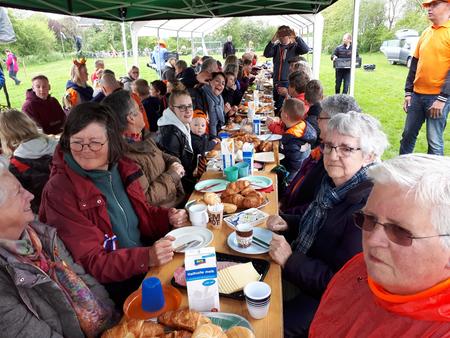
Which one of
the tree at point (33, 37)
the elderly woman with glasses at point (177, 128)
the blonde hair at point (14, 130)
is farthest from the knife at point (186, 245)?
the tree at point (33, 37)

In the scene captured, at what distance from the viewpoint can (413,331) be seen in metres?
0.87

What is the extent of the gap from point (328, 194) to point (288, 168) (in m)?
1.92

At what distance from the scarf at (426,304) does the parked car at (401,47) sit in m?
19.5

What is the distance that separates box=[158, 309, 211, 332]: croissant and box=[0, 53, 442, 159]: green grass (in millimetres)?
5336

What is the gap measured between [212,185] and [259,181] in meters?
0.40

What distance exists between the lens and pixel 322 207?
1762 mm

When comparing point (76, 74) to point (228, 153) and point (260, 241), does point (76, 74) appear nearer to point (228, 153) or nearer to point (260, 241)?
point (228, 153)

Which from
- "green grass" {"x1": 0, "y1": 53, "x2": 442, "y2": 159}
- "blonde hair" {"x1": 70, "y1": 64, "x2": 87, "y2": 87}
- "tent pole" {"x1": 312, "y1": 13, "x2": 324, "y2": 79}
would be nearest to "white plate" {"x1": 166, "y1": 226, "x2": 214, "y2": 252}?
"green grass" {"x1": 0, "y1": 53, "x2": 442, "y2": 159}

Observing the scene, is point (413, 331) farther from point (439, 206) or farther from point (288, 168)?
point (288, 168)

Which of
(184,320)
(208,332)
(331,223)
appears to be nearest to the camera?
(208,332)

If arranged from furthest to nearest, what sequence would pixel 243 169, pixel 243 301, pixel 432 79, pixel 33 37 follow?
1. pixel 33 37
2. pixel 432 79
3. pixel 243 169
4. pixel 243 301

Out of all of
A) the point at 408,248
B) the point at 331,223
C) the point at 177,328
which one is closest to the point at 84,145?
the point at 177,328

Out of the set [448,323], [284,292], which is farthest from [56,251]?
[448,323]

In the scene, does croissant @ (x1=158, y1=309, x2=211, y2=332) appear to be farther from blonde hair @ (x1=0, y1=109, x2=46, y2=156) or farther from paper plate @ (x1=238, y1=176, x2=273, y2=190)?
blonde hair @ (x1=0, y1=109, x2=46, y2=156)
